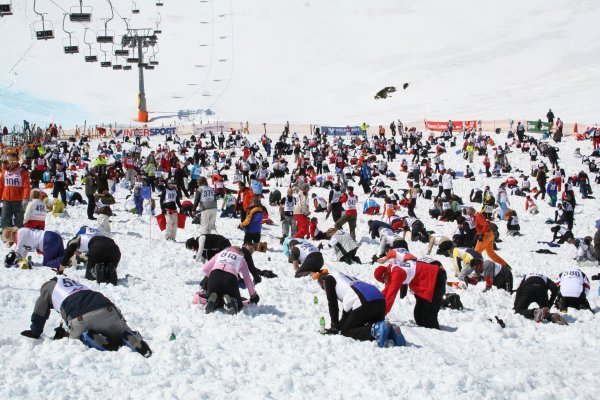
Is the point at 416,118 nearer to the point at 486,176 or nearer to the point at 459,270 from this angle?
the point at 486,176

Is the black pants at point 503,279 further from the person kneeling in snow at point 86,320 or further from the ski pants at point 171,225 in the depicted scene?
the person kneeling in snow at point 86,320

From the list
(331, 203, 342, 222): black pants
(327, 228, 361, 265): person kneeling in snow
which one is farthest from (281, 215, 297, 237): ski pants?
(327, 228, 361, 265): person kneeling in snow

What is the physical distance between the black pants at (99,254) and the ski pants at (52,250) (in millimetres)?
911

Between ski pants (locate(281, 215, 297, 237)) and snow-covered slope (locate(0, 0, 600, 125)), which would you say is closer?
ski pants (locate(281, 215, 297, 237))

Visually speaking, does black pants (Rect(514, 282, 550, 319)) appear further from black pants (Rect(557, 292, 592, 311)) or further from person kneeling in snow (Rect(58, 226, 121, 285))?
person kneeling in snow (Rect(58, 226, 121, 285))

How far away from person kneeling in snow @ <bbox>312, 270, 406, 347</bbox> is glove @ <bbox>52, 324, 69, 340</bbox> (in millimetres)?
2913

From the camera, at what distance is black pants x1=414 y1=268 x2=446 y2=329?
8656 millimetres

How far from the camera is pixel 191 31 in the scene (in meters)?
116

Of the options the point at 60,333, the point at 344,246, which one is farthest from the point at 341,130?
the point at 60,333

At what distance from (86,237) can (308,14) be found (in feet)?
406

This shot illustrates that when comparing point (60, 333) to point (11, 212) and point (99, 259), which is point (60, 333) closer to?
point (99, 259)

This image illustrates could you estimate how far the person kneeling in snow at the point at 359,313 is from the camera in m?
7.07

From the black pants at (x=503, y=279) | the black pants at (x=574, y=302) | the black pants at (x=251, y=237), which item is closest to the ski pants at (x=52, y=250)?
the black pants at (x=251, y=237)

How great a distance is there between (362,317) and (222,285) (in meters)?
1.96
